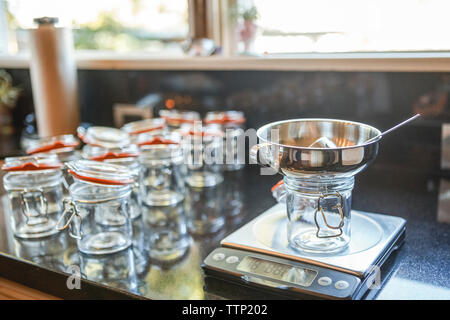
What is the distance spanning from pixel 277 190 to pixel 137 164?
313mm

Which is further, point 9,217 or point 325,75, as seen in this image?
point 325,75

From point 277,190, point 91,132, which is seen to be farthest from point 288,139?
point 91,132

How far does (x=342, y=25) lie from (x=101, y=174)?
86 cm

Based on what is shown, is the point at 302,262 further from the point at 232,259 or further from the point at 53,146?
the point at 53,146

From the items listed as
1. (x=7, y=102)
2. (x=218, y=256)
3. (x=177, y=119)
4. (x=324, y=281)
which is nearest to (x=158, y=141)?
(x=177, y=119)

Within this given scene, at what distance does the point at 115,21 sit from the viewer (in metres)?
1.80

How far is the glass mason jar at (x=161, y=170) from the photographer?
3.37 feet

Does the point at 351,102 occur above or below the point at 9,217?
above

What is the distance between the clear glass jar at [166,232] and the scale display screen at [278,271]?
14cm

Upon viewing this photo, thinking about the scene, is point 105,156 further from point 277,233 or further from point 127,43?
point 127,43

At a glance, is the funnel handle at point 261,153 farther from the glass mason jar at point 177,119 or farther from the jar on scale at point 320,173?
the glass mason jar at point 177,119

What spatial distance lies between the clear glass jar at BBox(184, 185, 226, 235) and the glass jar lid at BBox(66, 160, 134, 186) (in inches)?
7.0

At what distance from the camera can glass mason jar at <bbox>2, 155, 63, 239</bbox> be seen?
87 centimetres
